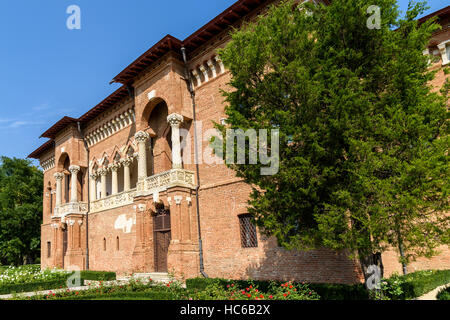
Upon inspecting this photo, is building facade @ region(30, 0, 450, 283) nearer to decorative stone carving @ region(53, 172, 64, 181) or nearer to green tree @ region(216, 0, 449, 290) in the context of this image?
green tree @ region(216, 0, 449, 290)

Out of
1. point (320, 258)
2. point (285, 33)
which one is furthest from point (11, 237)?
point (285, 33)

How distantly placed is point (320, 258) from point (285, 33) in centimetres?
680

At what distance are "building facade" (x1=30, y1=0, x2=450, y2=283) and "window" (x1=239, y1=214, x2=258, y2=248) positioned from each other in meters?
0.04

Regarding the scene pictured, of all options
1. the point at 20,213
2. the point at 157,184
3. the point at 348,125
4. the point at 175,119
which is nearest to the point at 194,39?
the point at 175,119

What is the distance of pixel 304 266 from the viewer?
10.6 m

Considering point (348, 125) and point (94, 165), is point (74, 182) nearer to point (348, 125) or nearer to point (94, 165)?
point (94, 165)

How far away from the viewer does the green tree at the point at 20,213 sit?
33.3 m

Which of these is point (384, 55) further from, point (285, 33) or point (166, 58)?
point (166, 58)

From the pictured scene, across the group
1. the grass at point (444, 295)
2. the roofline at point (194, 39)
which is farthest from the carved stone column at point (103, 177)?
the grass at point (444, 295)

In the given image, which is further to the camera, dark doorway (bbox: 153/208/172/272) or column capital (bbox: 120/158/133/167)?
column capital (bbox: 120/158/133/167)

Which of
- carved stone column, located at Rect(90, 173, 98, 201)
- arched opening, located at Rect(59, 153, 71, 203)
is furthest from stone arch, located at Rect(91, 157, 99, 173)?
arched opening, located at Rect(59, 153, 71, 203)

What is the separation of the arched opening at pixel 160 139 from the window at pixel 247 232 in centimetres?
552

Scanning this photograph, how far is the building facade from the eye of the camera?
11.8 meters

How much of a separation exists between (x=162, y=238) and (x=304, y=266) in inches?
282
